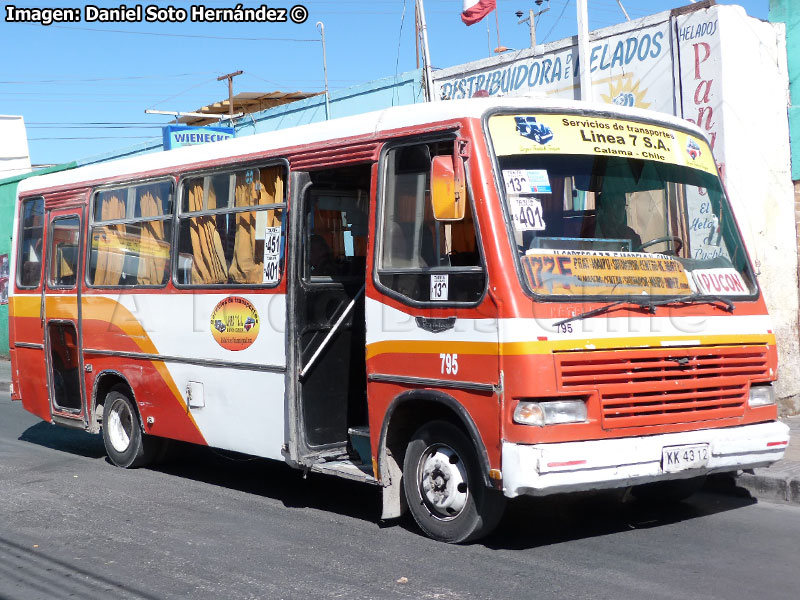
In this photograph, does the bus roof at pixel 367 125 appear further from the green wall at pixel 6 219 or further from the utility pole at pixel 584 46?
the green wall at pixel 6 219

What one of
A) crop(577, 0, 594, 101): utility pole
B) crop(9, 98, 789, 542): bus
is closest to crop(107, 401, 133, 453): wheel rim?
crop(9, 98, 789, 542): bus

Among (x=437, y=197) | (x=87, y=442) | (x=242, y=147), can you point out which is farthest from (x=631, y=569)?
(x=87, y=442)

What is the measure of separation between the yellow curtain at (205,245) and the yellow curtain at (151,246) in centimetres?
46

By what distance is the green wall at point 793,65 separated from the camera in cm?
1108

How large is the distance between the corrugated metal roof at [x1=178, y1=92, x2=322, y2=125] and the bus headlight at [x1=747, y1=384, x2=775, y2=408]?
19.4 m

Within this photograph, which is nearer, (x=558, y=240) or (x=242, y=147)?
(x=558, y=240)

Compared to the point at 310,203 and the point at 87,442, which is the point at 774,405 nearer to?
the point at 310,203

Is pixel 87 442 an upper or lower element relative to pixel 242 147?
lower

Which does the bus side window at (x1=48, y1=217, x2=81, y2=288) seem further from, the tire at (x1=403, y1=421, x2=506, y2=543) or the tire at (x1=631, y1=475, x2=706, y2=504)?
the tire at (x1=631, y1=475, x2=706, y2=504)

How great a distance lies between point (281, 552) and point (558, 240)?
103 inches

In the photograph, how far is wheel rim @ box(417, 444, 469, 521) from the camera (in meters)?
6.30

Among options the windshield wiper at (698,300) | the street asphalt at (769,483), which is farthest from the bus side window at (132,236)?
the street asphalt at (769,483)

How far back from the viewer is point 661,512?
7.25m

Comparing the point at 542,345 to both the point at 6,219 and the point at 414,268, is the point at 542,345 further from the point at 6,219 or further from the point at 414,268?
the point at 6,219
